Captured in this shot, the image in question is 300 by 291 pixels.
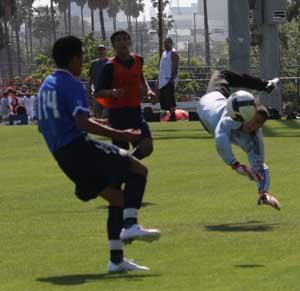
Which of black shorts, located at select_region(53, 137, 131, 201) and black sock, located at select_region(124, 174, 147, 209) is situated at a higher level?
black shorts, located at select_region(53, 137, 131, 201)

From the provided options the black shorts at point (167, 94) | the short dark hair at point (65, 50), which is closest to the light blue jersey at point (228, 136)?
the short dark hair at point (65, 50)

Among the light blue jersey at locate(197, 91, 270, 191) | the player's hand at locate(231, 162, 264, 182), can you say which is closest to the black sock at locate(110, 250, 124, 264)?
the player's hand at locate(231, 162, 264, 182)

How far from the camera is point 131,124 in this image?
1361 centimetres

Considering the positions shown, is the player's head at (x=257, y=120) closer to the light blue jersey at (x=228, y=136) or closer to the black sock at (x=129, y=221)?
the light blue jersey at (x=228, y=136)

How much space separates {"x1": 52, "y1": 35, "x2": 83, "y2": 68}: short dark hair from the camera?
969cm

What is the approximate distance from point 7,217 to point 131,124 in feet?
5.74

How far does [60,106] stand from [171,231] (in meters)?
2.98

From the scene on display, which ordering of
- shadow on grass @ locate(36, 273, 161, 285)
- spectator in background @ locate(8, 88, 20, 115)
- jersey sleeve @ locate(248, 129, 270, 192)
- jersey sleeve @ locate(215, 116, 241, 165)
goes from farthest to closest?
spectator in background @ locate(8, 88, 20, 115)
jersey sleeve @ locate(248, 129, 270, 192)
jersey sleeve @ locate(215, 116, 241, 165)
shadow on grass @ locate(36, 273, 161, 285)

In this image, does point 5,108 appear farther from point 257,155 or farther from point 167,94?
point 257,155

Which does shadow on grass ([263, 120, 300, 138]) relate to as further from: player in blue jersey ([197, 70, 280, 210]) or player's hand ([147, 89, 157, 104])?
player in blue jersey ([197, 70, 280, 210])

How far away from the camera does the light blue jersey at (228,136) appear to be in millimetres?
12742

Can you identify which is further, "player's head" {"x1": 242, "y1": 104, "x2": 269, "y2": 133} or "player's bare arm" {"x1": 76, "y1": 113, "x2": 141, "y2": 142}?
"player's head" {"x1": 242, "y1": 104, "x2": 269, "y2": 133}

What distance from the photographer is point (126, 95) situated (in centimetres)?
1363

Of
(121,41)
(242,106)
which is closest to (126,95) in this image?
(121,41)
